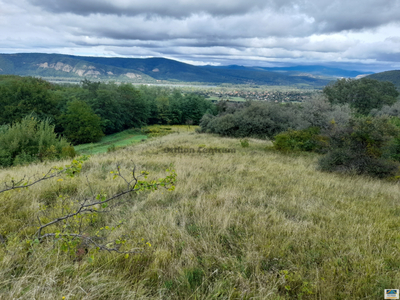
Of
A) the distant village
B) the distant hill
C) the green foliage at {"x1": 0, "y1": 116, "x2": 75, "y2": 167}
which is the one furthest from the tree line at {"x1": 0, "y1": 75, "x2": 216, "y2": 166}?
the distant hill

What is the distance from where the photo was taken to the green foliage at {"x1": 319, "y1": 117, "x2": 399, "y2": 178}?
9.62 m

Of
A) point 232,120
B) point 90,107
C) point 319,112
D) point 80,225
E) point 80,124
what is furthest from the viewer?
point 90,107

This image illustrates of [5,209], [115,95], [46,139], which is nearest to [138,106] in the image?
[115,95]

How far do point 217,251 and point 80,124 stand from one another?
44.4m

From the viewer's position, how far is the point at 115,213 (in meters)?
4.54

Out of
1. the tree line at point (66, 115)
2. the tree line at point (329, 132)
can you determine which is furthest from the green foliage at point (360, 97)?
the tree line at point (66, 115)

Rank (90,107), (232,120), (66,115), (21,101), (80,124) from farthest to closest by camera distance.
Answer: (90,107)
(66,115)
(80,124)
(21,101)
(232,120)

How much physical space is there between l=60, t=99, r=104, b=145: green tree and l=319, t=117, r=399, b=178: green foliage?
4082cm

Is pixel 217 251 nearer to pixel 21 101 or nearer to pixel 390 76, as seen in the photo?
pixel 21 101

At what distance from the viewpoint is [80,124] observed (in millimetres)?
40969

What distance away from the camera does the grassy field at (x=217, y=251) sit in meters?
2.44

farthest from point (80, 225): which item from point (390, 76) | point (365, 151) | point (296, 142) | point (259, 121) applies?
point (390, 76)

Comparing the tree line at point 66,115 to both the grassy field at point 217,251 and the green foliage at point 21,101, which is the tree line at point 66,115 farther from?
the grassy field at point 217,251

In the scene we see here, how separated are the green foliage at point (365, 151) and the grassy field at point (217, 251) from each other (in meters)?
4.46
